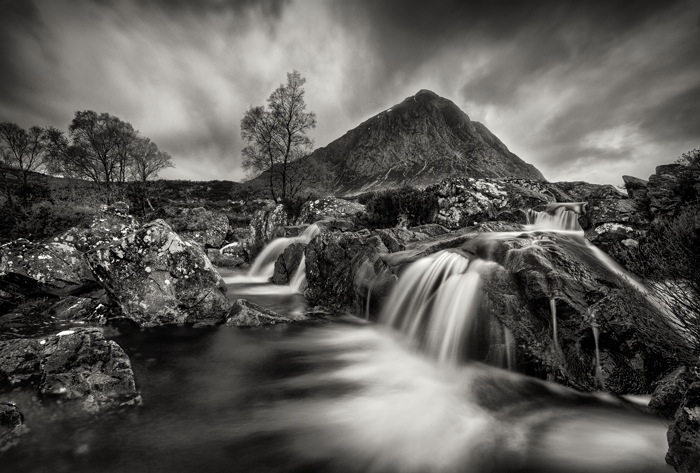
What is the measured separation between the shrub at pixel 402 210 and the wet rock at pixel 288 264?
4.83 meters

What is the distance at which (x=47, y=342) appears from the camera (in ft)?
14.1

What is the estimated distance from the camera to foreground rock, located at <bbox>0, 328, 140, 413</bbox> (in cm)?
381

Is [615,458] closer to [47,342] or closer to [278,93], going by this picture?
[47,342]

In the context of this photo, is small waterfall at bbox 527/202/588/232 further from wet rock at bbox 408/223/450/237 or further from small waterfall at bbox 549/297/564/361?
small waterfall at bbox 549/297/564/361

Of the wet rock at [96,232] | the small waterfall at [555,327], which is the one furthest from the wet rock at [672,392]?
the wet rock at [96,232]

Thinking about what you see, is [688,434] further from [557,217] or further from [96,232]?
[96,232]

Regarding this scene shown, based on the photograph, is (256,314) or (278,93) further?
(278,93)

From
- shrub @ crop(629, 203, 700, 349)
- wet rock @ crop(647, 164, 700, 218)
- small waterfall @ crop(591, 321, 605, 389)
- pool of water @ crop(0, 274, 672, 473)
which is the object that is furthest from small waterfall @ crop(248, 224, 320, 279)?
wet rock @ crop(647, 164, 700, 218)

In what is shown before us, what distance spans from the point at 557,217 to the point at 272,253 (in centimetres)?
1371

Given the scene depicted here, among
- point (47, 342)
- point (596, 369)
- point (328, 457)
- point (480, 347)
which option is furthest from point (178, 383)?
point (596, 369)

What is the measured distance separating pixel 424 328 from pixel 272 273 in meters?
9.71

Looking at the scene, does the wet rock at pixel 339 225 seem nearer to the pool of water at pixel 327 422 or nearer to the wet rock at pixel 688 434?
the pool of water at pixel 327 422

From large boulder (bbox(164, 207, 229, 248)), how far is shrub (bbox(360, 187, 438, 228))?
11385 mm

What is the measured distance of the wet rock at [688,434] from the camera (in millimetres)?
2479
